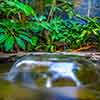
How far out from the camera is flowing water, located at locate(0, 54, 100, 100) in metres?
3.80

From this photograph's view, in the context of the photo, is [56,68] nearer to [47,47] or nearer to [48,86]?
[48,86]

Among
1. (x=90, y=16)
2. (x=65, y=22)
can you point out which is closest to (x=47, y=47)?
(x=65, y=22)

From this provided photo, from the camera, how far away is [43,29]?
21.6ft

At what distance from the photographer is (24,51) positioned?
20.6 feet

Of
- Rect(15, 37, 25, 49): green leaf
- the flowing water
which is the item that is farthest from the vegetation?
the flowing water

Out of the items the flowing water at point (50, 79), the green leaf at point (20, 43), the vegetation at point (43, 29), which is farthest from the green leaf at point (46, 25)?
the flowing water at point (50, 79)

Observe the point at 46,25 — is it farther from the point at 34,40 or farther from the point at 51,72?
the point at 51,72

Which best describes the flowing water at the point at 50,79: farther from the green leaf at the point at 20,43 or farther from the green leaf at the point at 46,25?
the green leaf at the point at 46,25

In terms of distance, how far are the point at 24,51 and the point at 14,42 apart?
0.28m

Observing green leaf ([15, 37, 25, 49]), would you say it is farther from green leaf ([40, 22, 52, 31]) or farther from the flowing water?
the flowing water

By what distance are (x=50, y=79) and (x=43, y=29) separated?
7.74 ft

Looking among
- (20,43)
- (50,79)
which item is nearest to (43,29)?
(20,43)

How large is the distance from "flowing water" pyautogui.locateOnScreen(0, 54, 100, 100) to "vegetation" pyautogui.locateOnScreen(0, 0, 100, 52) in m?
1.08

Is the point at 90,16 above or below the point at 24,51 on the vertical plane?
above
